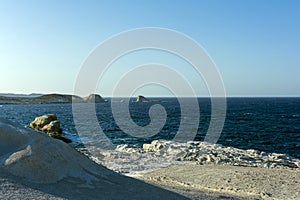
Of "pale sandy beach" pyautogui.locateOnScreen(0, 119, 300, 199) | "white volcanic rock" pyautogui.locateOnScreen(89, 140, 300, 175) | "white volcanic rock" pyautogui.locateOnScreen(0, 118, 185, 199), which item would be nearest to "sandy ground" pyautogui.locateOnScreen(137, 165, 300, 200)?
"pale sandy beach" pyautogui.locateOnScreen(0, 119, 300, 199)

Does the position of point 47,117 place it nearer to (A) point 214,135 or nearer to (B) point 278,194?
(A) point 214,135

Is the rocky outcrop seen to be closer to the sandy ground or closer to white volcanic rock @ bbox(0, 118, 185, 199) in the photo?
the sandy ground

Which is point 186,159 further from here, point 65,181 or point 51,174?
point 51,174

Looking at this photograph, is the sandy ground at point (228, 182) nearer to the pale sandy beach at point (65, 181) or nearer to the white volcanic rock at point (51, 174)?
the pale sandy beach at point (65, 181)

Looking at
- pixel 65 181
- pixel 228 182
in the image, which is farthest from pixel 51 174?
pixel 228 182

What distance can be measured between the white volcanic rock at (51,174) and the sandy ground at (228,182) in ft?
7.49

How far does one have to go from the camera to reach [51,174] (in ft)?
35.3

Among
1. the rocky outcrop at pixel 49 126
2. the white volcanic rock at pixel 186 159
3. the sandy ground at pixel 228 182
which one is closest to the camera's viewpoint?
the sandy ground at pixel 228 182

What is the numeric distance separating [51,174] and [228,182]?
Result: 9.02 m

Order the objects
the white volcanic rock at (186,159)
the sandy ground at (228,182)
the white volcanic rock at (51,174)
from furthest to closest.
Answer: the white volcanic rock at (186,159) → the sandy ground at (228,182) → the white volcanic rock at (51,174)

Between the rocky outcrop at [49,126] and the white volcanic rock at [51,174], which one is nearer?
the white volcanic rock at [51,174]

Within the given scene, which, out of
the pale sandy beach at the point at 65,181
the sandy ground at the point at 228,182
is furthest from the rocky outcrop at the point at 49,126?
the pale sandy beach at the point at 65,181

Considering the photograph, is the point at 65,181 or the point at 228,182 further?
the point at 228,182

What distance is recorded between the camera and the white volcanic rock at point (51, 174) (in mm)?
9859
